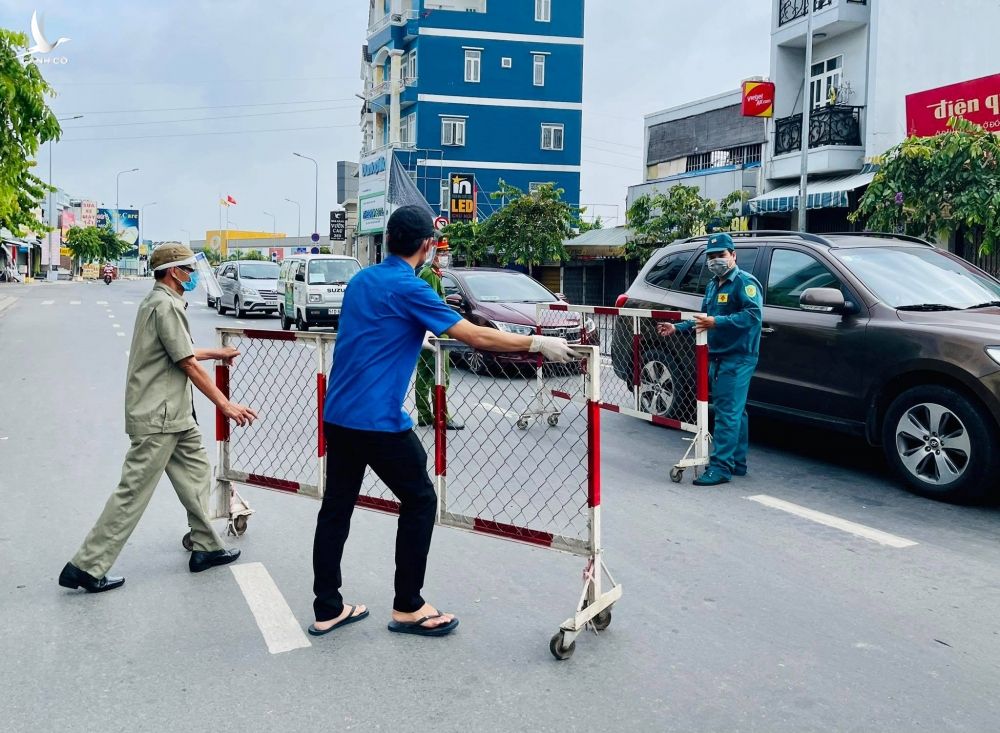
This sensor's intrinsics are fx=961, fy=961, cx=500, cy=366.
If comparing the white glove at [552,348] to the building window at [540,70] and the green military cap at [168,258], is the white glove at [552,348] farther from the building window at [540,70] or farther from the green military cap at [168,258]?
the building window at [540,70]

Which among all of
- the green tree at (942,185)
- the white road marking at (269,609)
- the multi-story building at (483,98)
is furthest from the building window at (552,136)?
the white road marking at (269,609)

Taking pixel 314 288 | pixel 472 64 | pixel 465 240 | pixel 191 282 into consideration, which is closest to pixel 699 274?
pixel 191 282

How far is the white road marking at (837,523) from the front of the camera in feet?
18.4

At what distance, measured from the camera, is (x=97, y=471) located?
7375mm

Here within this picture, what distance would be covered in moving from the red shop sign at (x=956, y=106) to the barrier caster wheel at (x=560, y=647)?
53.6 ft

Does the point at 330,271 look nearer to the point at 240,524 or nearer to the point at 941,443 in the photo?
the point at 240,524

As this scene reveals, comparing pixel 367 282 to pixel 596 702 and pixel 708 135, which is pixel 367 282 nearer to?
pixel 596 702

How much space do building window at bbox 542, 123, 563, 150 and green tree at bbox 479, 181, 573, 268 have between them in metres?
19.8

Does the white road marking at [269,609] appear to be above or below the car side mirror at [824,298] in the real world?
below

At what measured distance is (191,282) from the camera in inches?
193

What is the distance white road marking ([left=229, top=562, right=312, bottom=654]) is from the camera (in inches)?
159

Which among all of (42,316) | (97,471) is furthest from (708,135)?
(97,471)

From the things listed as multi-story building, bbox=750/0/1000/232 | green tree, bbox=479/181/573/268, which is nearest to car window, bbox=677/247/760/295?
multi-story building, bbox=750/0/1000/232

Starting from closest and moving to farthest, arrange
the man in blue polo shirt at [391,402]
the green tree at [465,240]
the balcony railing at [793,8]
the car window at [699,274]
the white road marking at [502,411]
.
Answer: the man in blue polo shirt at [391,402], the white road marking at [502,411], the car window at [699,274], the balcony railing at [793,8], the green tree at [465,240]
